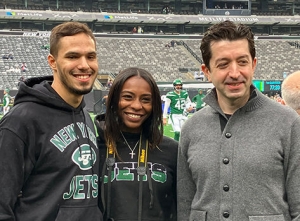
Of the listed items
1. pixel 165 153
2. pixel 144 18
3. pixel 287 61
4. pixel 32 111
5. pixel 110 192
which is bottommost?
pixel 110 192

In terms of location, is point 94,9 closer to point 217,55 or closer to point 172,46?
point 172,46

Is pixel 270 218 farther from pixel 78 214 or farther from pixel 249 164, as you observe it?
pixel 78 214

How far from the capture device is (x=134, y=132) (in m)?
3.34

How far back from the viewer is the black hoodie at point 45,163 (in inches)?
107

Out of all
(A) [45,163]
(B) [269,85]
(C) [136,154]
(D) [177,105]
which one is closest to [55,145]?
(A) [45,163]

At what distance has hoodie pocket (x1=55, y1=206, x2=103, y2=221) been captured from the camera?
286 cm

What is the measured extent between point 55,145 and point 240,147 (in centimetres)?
103

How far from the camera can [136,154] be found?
3.24 metres

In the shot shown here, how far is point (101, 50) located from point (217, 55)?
43867 mm

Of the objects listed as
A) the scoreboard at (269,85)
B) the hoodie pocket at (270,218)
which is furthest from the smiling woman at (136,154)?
the scoreboard at (269,85)

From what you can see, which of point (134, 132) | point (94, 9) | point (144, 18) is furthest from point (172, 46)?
point (134, 132)

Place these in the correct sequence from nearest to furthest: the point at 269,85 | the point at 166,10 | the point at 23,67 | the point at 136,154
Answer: the point at 136,154, the point at 269,85, the point at 23,67, the point at 166,10

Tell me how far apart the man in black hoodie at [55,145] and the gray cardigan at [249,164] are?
25.4 inches

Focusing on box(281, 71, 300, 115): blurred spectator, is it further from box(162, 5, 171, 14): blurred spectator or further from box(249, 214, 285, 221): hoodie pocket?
box(162, 5, 171, 14): blurred spectator
